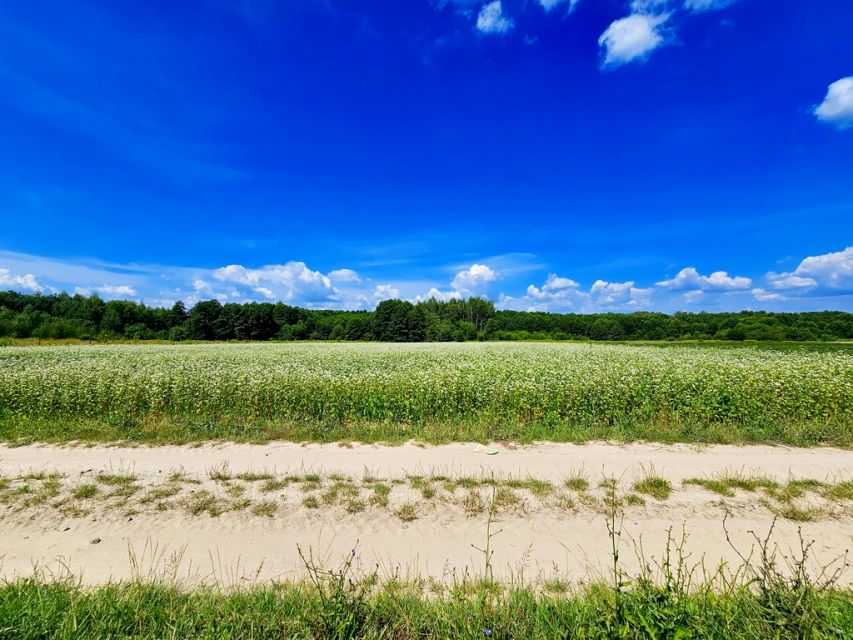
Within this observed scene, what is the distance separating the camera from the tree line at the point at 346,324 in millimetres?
65875

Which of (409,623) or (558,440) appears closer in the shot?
(409,623)

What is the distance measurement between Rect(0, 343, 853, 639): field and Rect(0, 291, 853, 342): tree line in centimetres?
7249

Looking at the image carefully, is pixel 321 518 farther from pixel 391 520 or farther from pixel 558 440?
pixel 558 440

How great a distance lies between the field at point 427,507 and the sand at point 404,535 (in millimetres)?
38

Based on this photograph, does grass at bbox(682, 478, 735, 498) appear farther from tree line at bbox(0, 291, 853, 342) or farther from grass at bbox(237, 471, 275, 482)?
tree line at bbox(0, 291, 853, 342)

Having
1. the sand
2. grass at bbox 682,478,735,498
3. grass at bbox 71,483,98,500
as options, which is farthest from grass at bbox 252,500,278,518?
grass at bbox 682,478,735,498

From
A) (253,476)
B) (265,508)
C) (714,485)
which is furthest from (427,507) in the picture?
(714,485)

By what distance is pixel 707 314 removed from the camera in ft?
295

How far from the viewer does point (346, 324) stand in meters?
93.6

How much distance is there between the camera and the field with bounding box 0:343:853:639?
3133 mm

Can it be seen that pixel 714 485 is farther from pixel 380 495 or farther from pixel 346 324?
pixel 346 324

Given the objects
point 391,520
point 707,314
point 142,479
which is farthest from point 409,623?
point 707,314

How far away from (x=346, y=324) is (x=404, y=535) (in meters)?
90.7

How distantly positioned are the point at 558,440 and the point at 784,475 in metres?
4.44
